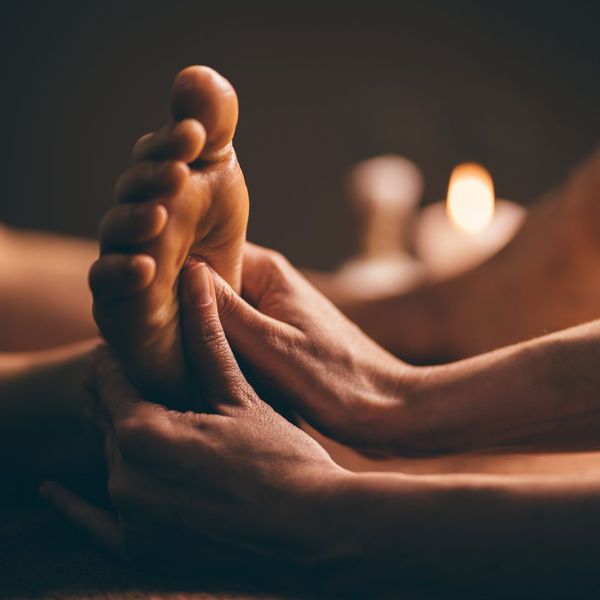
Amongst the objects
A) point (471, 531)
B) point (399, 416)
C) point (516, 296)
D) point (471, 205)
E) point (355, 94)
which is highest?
point (355, 94)

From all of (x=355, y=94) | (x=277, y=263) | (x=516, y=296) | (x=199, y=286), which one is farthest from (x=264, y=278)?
(x=355, y=94)

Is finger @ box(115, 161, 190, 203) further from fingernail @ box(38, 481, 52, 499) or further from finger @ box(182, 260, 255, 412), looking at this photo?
fingernail @ box(38, 481, 52, 499)

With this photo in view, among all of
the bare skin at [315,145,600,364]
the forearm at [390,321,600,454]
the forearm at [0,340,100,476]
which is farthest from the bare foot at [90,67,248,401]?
the bare skin at [315,145,600,364]

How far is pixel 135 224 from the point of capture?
43 centimetres

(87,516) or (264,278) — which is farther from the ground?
(264,278)

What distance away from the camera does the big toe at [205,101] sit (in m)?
0.44

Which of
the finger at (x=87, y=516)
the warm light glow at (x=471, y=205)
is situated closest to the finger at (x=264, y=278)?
the finger at (x=87, y=516)

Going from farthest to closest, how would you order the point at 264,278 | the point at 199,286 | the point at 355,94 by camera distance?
the point at 355,94 < the point at 264,278 < the point at 199,286

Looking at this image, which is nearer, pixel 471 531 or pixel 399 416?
pixel 471 531

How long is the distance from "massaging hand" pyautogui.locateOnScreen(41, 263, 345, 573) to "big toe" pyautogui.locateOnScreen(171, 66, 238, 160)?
111mm

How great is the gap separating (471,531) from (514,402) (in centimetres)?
17

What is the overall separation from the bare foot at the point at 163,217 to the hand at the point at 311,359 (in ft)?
0.22

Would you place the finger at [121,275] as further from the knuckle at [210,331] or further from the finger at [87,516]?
the finger at [87,516]

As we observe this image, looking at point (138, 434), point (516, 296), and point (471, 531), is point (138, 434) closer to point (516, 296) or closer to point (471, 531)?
point (471, 531)
